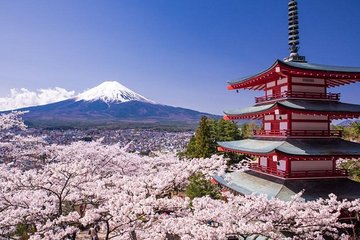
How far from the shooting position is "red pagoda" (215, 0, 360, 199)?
12.0 m

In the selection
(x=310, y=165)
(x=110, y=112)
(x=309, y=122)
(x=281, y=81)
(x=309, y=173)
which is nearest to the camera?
(x=309, y=173)

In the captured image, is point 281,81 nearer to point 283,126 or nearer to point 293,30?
point 283,126

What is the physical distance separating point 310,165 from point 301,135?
1.24m

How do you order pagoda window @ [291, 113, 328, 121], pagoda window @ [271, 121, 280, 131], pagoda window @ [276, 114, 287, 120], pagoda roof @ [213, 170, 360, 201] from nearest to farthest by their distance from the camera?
pagoda roof @ [213, 170, 360, 201]
pagoda window @ [291, 113, 328, 121]
pagoda window @ [276, 114, 287, 120]
pagoda window @ [271, 121, 280, 131]

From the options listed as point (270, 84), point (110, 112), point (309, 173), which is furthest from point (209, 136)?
point (110, 112)

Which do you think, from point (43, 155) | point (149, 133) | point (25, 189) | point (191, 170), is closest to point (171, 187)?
point (191, 170)

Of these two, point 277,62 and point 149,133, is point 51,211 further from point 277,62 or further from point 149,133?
point 149,133

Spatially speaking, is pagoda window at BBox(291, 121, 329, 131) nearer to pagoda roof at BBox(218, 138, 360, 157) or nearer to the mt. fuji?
pagoda roof at BBox(218, 138, 360, 157)

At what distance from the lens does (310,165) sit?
1266cm

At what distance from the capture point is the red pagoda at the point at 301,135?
39.5 ft

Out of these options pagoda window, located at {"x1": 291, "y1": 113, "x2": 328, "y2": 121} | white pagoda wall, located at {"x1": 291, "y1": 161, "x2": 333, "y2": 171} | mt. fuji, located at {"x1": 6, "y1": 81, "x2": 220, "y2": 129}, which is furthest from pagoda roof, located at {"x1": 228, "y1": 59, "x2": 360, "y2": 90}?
mt. fuji, located at {"x1": 6, "y1": 81, "x2": 220, "y2": 129}

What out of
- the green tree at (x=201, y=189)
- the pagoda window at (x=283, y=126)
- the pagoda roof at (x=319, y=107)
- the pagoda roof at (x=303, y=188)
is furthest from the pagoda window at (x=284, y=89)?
the green tree at (x=201, y=189)

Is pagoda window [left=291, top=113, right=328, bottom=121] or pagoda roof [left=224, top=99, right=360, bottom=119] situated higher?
pagoda roof [left=224, top=99, right=360, bottom=119]

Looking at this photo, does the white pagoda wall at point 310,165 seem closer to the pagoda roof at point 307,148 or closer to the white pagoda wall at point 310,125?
the pagoda roof at point 307,148
